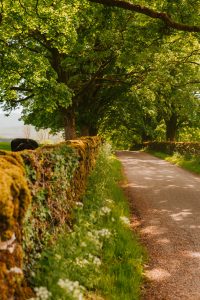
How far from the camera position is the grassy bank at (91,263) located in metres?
4.41

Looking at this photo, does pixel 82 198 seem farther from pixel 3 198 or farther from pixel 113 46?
pixel 113 46

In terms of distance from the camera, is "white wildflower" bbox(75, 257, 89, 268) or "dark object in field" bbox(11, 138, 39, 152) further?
"dark object in field" bbox(11, 138, 39, 152)

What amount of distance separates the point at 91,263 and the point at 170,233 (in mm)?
3720

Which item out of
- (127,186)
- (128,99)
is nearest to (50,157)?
(127,186)

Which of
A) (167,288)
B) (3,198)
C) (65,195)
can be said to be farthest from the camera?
(65,195)

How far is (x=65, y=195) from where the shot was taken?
671cm

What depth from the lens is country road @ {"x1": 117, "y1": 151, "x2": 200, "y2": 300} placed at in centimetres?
611

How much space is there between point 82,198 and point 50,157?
3.06 meters

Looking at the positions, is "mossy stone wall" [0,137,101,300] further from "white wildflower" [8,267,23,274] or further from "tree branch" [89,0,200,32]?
"tree branch" [89,0,200,32]

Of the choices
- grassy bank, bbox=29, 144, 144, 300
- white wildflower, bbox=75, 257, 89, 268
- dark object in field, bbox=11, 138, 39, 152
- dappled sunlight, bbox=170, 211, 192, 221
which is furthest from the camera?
dark object in field, bbox=11, 138, 39, 152

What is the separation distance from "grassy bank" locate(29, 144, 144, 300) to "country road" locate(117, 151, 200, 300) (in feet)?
1.10

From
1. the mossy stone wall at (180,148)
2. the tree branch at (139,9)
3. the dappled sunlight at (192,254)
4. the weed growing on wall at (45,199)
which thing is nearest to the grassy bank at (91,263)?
the weed growing on wall at (45,199)

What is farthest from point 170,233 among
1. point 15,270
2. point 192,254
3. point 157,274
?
point 15,270

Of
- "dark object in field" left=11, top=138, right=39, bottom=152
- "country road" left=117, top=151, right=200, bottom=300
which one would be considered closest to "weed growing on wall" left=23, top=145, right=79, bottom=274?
"country road" left=117, top=151, right=200, bottom=300
